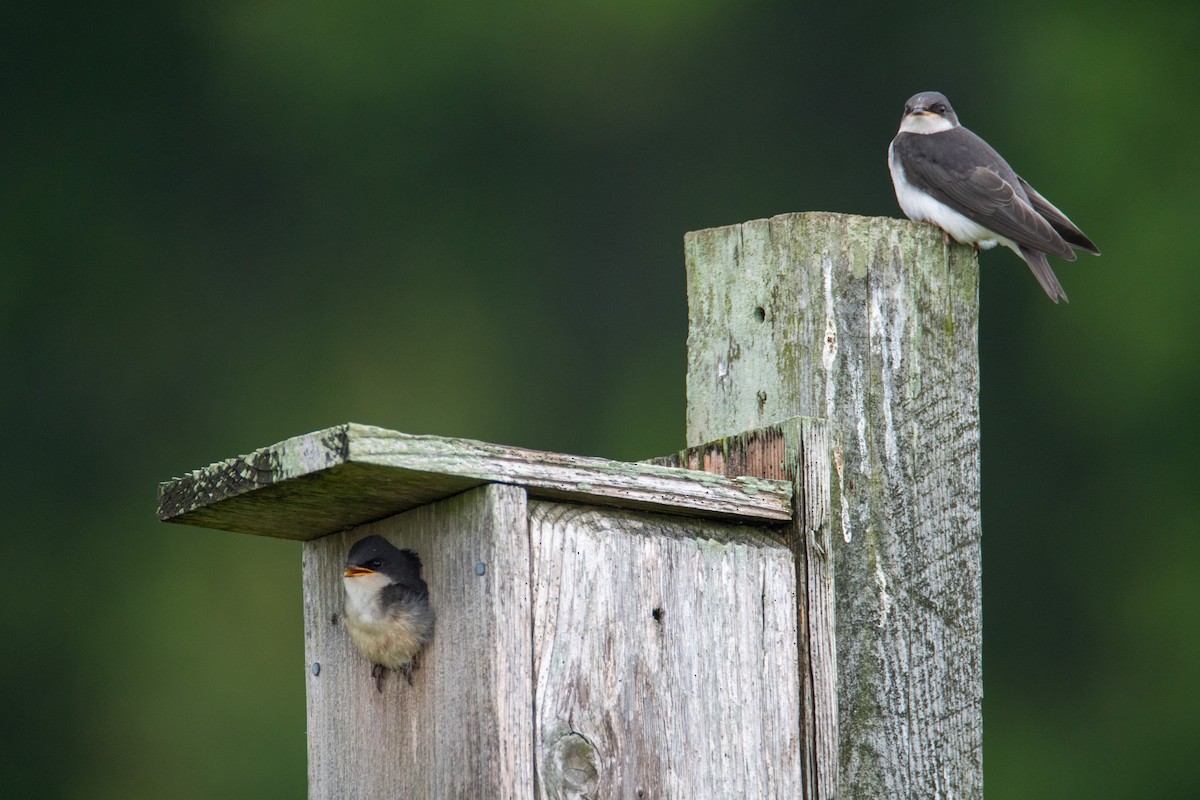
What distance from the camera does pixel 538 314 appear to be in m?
12.7

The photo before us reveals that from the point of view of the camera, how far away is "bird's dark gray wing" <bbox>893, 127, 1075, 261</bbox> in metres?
4.95

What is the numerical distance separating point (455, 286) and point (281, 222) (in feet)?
3.83

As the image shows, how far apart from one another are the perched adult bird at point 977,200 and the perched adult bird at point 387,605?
216cm

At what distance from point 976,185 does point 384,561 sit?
8.68ft

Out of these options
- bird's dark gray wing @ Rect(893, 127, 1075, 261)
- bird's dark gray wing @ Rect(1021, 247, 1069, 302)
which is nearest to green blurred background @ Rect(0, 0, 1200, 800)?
bird's dark gray wing @ Rect(893, 127, 1075, 261)

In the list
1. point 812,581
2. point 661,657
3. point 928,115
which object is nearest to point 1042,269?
point 928,115

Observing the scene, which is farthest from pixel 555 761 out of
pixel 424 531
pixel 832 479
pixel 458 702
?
pixel 832 479

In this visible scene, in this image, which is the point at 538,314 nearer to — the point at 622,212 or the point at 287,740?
the point at 622,212

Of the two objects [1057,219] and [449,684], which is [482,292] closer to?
[1057,219]

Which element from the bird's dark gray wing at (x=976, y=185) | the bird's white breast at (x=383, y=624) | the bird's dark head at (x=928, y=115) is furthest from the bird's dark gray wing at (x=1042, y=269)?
the bird's white breast at (x=383, y=624)

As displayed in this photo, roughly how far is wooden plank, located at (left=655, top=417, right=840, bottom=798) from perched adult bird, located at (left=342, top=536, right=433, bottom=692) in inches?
20.9

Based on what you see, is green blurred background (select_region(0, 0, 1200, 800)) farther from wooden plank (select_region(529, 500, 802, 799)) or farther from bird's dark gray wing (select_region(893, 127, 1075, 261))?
wooden plank (select_region(529, 500, 802, 799))

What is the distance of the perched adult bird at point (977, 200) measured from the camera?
16.2ft

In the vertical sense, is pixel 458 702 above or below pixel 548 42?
below
